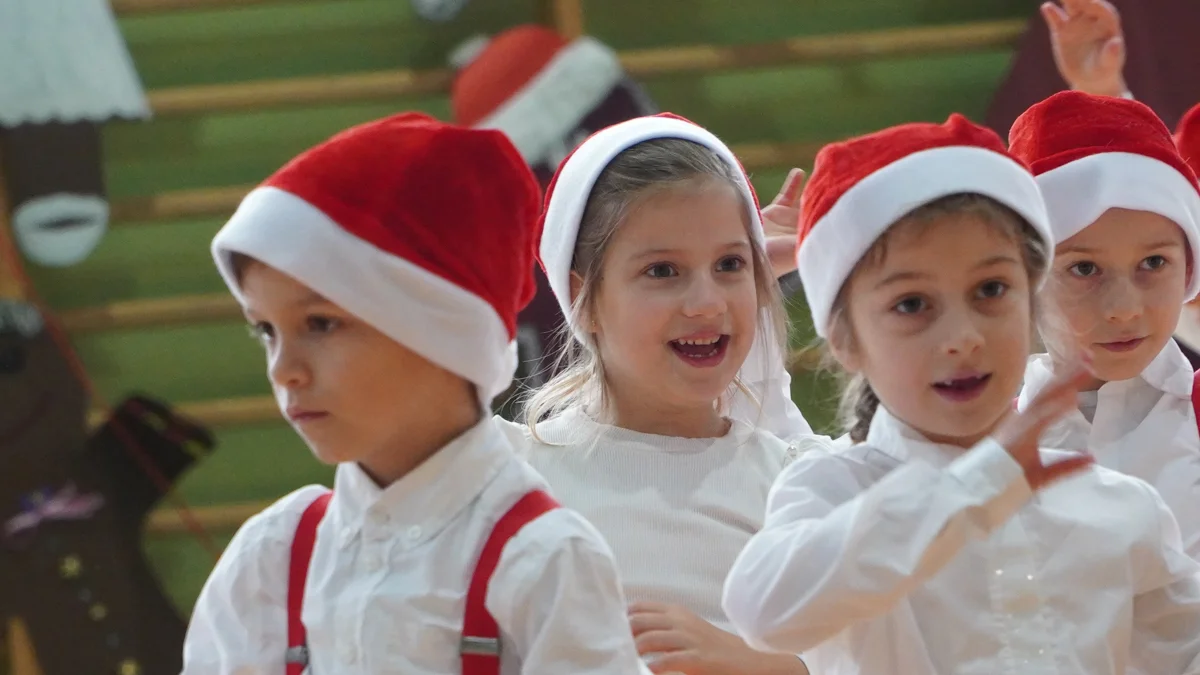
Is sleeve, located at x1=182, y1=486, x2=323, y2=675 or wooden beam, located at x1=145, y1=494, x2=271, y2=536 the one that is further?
wooden beam, located at x1=145, y1=494, x2=271, y2=536

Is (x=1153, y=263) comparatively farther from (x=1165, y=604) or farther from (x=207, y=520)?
(x=207, y=520)

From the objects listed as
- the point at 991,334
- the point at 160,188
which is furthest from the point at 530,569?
the point at 160,188

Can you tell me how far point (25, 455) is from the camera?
3.13m

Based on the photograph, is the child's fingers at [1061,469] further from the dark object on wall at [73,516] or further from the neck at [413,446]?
the dark object on wall at [73,516]

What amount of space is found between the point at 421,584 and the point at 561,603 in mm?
125

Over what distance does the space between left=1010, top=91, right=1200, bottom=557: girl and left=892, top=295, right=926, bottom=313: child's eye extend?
39 centimetres

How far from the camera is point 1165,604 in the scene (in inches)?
48.9

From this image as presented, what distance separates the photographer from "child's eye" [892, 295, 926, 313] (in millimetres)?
1213

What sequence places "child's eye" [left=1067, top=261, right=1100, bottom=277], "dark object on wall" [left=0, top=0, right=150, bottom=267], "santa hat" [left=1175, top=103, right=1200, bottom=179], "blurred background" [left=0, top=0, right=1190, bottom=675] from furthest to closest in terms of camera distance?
"blurred background" [left=0, top=0, right=1190, bottom=675] → "dark object on wall" [left=0, top=0, right=150, bottom=267] → "santa hat" [left=1175, top=103, right=1200, bottom=179] → "child's eye" [left=1067, top=261, right=1100, bottom=277]

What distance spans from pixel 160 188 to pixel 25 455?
0.74m

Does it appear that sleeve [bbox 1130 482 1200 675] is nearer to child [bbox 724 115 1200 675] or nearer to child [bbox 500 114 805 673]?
child [bbox 724 115 1200 675]

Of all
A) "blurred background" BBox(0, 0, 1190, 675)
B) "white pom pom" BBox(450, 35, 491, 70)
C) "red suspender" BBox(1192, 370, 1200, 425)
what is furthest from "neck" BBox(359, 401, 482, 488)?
"white pom pom" BBox(450, 35, 491, 70)

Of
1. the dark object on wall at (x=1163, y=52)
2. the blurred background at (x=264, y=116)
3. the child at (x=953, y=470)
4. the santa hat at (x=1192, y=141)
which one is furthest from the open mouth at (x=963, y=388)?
the dark object on wall at (x=1163, y=52)

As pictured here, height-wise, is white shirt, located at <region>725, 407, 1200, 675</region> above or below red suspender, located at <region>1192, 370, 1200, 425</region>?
above
